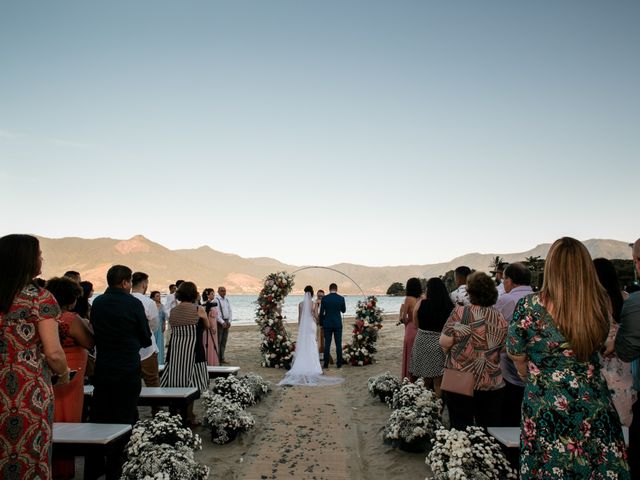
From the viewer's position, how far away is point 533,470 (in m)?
2.75

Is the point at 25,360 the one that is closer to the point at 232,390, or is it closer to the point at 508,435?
the point at 508,435

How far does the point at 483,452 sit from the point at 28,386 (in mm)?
3572

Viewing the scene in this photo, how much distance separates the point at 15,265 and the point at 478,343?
13.0 feet

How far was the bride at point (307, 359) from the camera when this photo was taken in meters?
10.7

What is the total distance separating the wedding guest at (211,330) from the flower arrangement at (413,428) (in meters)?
5.35

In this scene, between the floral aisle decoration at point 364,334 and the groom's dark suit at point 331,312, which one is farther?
the floral aisle decoration at point 364,334

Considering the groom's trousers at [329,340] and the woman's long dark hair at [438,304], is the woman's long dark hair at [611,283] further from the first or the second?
the groom's trousers at [329,340]

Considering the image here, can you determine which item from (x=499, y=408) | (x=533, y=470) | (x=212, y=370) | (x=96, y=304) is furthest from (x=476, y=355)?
(x=212, y=370)

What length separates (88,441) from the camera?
155 inches

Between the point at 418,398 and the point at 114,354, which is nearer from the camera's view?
the point at 114,354

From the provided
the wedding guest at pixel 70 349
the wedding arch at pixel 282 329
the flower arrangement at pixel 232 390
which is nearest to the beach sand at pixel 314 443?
the flower arrangement at pixel 232 390

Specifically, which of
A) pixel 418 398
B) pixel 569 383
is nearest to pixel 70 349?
pixel 418 398

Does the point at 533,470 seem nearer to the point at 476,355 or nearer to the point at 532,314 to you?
the point at 532,314

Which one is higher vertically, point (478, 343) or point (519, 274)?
point (519, 274)
